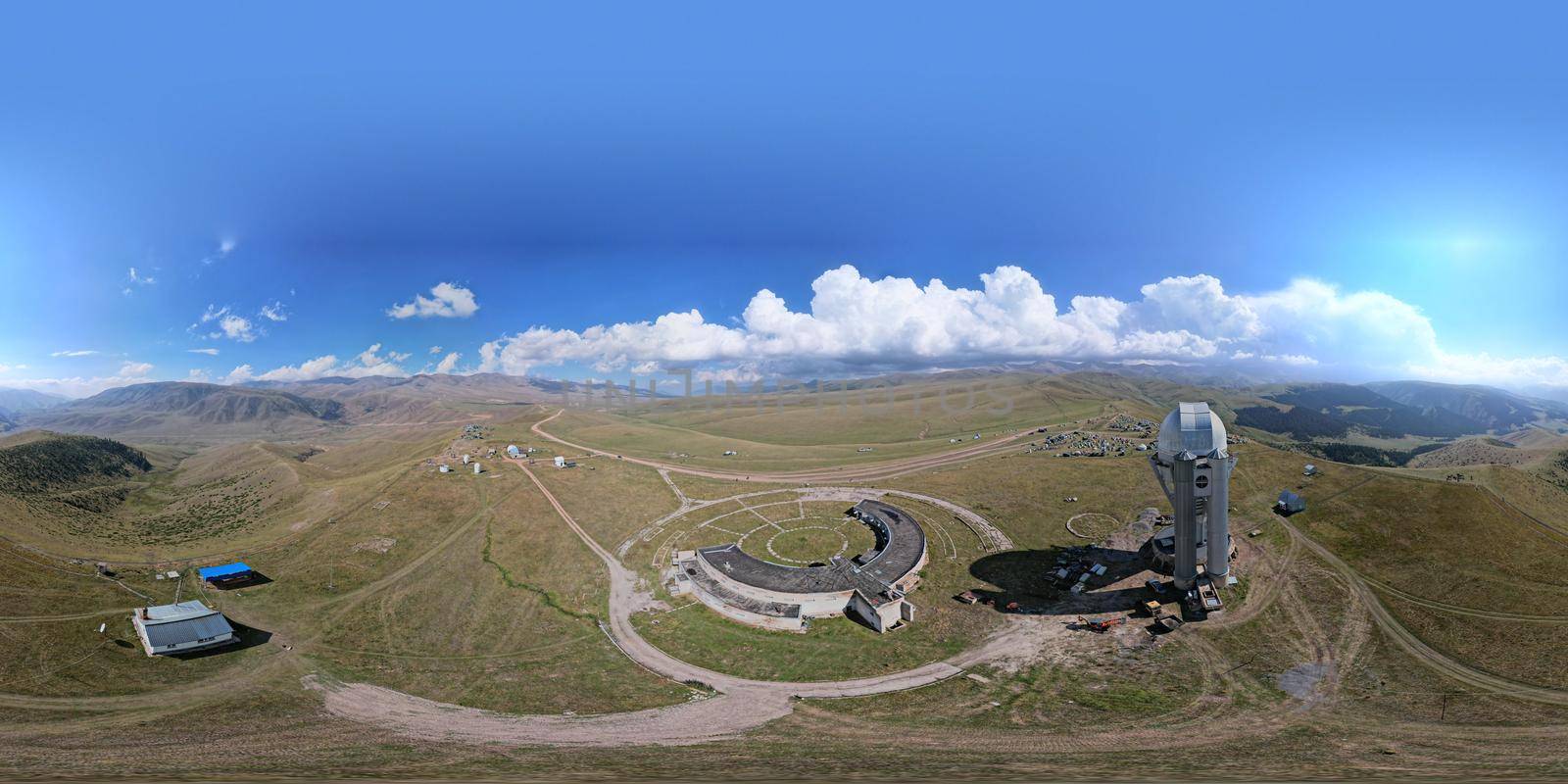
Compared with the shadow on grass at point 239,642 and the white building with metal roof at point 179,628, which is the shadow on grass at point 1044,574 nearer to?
the shadow on grass at point 239,642

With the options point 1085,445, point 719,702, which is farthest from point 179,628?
point 1085,445

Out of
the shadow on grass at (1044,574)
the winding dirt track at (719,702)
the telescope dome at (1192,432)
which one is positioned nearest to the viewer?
the winding dirt track at (719,702)

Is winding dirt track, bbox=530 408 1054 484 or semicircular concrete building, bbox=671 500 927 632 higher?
winding dirt track, bbox=530 408 1054 484

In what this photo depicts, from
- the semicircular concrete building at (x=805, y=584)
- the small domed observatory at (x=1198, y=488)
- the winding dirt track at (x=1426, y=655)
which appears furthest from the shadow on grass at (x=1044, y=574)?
the winding dirt track at (x=1426, y=655)

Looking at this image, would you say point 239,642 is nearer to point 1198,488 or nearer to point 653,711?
point 653,711

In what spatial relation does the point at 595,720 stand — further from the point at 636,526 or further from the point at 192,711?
the point at 636,526

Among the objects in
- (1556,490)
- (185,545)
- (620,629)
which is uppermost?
(1556,490)

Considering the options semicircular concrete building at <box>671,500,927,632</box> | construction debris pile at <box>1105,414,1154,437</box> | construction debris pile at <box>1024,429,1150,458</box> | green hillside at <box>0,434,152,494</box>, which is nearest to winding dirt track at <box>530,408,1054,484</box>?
construction debris pile at <box>1024,429,1150,458</box>

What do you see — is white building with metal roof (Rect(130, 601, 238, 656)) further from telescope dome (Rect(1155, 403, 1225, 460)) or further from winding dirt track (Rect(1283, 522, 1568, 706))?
winding dirt track (Rect(1283, 522, 1568, 706))

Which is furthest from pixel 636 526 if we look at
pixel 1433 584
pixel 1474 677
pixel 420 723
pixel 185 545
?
pixel 1433 584
